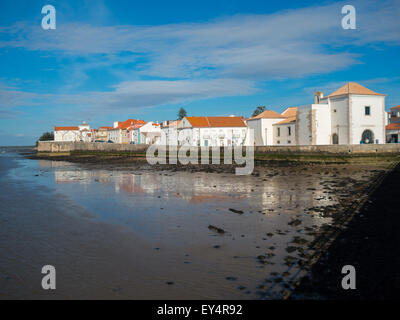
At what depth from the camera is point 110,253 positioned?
758cm

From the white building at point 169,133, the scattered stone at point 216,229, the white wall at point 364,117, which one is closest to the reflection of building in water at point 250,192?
the scattered stone at point 216,229

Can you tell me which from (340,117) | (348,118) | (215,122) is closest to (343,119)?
(340,117)

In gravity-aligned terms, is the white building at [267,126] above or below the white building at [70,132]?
below

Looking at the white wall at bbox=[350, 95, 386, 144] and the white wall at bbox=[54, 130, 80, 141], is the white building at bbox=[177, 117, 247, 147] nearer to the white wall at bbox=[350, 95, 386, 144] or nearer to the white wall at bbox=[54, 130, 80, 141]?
the white wall at bbox=[350, 95, 386, 144]

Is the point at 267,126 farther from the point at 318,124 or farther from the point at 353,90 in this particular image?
the point at 353,90

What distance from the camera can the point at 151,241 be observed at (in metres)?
8.45

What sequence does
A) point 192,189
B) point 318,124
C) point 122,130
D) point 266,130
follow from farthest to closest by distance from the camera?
point 122,130 < point 266,130 < point 318,124 < point 192,189

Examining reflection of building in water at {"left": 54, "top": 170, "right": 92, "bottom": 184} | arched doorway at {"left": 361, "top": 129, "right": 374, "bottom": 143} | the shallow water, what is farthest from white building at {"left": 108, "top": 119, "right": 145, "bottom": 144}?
the shallow water

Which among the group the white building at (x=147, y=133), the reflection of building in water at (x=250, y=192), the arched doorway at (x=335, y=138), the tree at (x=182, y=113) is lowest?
the reflection of building in water at (x=250, y=192)

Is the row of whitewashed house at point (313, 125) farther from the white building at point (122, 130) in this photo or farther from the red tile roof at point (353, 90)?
the white building at point (122, 130)

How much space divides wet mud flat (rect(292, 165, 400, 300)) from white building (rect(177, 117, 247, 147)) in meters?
52.0

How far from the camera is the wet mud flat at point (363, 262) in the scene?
523 cm

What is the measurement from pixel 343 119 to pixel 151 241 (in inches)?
1293

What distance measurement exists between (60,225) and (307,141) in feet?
109
